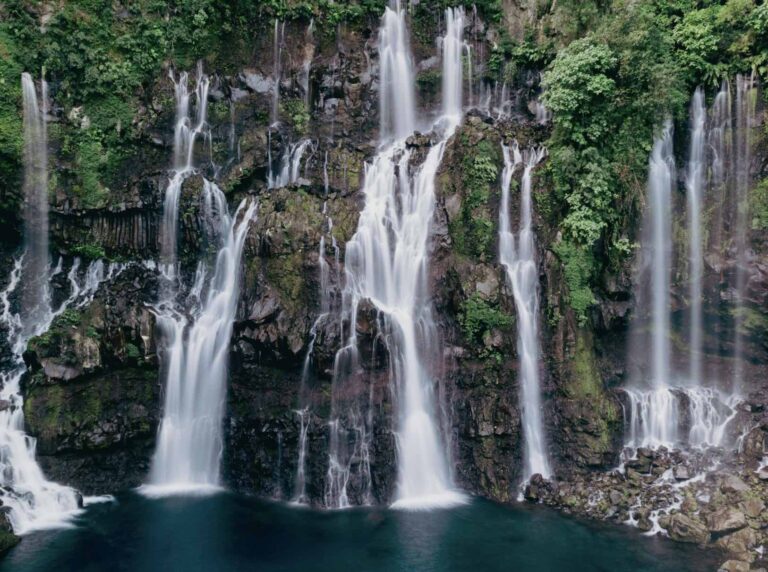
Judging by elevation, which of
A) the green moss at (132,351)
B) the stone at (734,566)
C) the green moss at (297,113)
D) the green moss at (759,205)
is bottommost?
the stone at (734,566)

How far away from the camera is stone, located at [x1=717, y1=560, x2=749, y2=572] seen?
1416cm

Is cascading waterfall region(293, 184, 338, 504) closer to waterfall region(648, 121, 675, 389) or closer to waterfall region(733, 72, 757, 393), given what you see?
waterfall region(648, 121, 675, 389)

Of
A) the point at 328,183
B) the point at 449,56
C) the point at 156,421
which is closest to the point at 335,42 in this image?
the point at 449,56

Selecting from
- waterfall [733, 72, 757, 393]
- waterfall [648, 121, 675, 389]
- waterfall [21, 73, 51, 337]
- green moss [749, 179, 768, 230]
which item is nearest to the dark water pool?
waterfall [648, 121, 675, 389]

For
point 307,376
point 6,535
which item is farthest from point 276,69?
point 6,535

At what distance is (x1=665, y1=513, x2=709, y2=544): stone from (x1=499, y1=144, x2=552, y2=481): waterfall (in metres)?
3.68

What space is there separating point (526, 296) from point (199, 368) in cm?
1027

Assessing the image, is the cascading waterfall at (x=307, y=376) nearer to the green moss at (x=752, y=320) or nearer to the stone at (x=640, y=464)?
the stone at (x=640, y=464)

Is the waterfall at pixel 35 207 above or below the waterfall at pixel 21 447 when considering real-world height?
above

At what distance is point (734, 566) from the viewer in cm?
1426

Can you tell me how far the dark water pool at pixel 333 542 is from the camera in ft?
49.1

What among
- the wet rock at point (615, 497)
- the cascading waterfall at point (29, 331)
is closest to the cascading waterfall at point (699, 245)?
the wet rock at point (615, 497)

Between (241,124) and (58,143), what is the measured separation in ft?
20.6

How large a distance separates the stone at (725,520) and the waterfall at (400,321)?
254 inches
